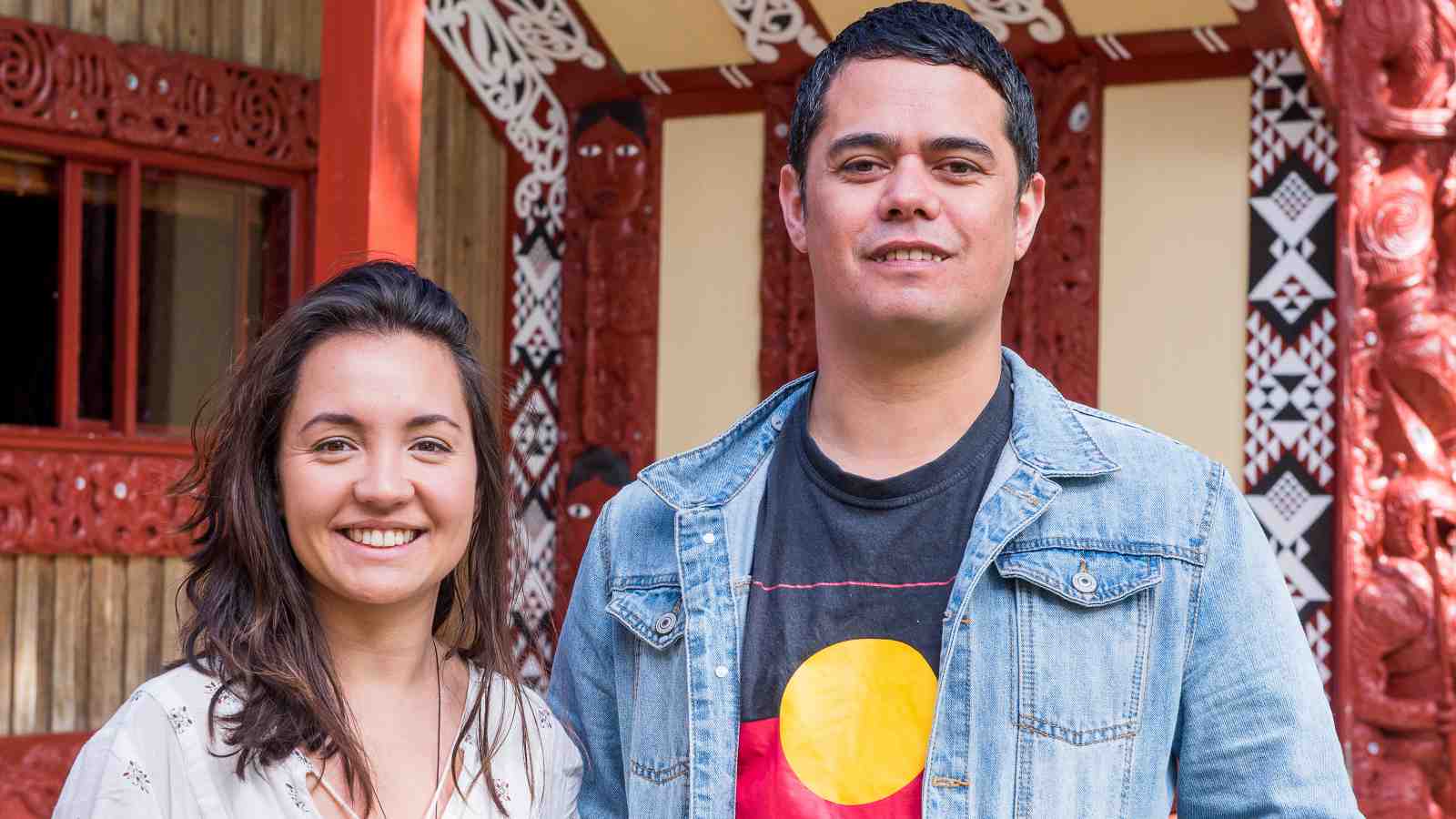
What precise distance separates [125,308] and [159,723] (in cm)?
400

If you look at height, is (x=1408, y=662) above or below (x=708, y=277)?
below

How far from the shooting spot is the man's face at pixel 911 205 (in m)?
2.15

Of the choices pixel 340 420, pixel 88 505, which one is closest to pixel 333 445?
pixel 340 420

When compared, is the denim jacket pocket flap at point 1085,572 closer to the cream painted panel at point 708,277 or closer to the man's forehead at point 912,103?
the man's forehead at point 912,103

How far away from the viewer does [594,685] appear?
7.98 feet

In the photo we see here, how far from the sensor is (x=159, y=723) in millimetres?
2080

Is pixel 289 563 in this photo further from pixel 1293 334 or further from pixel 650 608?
pixel 1293 334

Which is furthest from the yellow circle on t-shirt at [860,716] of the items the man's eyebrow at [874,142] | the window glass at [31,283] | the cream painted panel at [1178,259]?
the window glass at [31,283]

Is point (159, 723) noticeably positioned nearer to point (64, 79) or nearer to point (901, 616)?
point (901, 616)

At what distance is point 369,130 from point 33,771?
9.05 ft

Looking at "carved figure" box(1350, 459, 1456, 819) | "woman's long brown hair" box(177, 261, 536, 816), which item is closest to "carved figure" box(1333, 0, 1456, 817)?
"carved figure" box(1350, 459, 1456, 819)

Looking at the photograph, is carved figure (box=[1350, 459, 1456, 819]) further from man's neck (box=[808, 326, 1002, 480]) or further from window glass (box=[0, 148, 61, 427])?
window glass (box=[0, 148, 61, 427])

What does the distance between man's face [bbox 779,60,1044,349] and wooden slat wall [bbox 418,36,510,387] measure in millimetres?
4410

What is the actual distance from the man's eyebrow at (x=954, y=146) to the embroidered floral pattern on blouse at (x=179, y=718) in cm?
108
